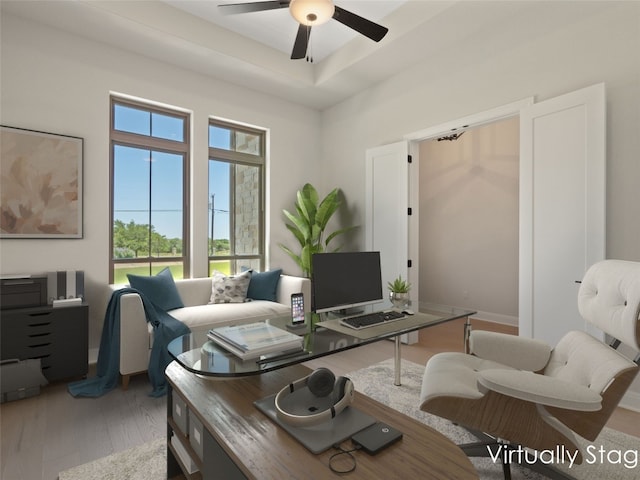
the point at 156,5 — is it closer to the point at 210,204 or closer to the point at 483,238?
the point at 210,204

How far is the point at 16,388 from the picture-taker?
8.33 ft

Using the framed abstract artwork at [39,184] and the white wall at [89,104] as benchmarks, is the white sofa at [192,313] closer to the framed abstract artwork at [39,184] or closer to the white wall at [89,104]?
the white wall at [89,104]

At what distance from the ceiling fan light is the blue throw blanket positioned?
2.49 m

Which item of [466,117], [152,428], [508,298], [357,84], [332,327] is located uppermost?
[357,84]

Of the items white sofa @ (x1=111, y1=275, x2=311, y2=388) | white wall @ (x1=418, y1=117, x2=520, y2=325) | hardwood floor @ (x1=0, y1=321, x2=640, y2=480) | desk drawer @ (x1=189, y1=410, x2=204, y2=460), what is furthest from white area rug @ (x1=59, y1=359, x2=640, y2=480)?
white wall @ (x1=418, y1=117, x2=520, y2=325)

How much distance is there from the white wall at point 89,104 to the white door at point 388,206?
1915 mm

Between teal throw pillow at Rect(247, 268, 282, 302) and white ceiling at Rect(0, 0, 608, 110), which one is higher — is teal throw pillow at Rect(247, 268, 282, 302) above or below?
below

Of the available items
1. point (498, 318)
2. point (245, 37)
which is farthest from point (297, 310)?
point (498, 318)

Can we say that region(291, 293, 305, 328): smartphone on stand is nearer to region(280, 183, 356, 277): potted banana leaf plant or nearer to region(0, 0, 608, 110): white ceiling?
region(280, 183, 356, 277): potted banana leaf plant

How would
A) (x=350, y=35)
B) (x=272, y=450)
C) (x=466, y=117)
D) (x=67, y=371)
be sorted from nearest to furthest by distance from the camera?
(x=272, y=450) → (x=67, y=371) → (x=466, y=117) → (x=350, y=35)

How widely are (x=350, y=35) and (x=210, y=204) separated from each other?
2485 millimetres

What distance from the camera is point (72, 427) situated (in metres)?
2.18

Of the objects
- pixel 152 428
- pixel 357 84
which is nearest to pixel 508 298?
pixel 357 84

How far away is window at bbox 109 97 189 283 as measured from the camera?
3.63 m
